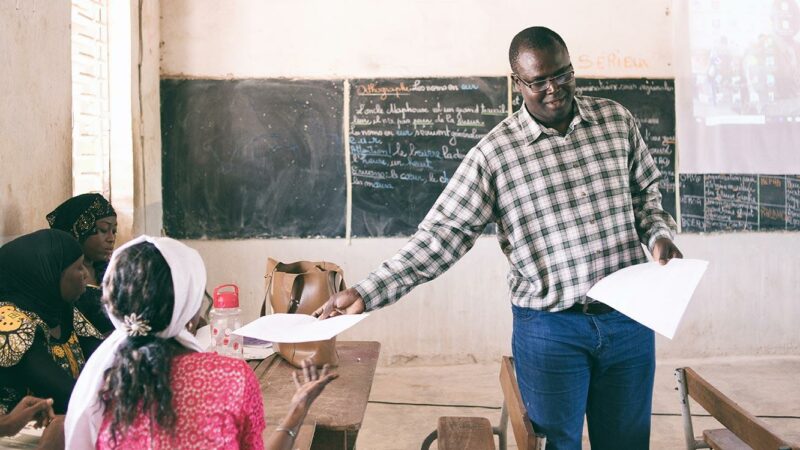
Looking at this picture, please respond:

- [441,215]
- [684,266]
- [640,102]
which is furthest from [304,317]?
[640,102]

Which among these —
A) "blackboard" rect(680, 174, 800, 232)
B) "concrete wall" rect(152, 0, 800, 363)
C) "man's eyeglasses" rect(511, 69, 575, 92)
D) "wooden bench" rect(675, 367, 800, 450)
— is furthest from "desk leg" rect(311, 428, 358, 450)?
"blackboard" rect(680, 174, 800, 232)

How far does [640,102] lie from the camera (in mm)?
4262

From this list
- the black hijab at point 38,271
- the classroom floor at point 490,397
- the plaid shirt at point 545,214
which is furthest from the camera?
the classroom floor at point 490,397

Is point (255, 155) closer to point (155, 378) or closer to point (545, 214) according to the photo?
point (545, 214)

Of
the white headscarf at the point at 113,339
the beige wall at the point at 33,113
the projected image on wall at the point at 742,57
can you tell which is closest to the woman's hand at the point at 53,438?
the white headscarf at the point at 113,339

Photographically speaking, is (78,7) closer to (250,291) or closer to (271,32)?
(271,32)

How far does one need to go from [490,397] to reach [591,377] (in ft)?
6.97

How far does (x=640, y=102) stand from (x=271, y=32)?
240cm

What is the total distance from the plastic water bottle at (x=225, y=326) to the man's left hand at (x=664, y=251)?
4.13ft

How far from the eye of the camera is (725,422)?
1.50 meters

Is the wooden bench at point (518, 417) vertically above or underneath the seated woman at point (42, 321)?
underneath

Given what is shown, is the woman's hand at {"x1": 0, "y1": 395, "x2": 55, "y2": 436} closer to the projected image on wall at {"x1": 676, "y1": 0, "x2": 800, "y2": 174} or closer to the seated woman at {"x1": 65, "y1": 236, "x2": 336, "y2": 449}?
the seated woman at {"x1": 65, "y1": 236, "x2": 336, "y2": 449}

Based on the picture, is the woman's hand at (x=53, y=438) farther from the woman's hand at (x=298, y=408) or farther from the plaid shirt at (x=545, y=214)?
the plaid shirt at (x=545, y=214)

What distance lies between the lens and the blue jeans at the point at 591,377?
1.64 meters
